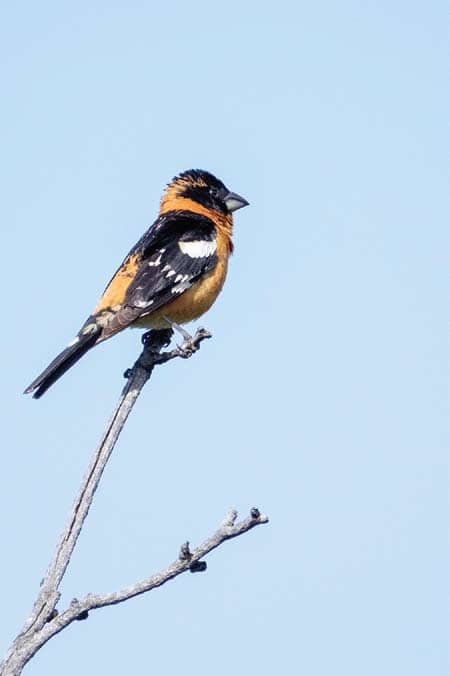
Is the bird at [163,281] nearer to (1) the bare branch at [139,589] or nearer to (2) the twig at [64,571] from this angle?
(2) the twig at [64,571]

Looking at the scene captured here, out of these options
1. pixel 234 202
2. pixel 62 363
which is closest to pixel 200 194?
pixel 234 202

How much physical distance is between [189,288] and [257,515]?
12.0ft

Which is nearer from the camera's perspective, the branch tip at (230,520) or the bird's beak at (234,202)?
the branch tip at (230,520)

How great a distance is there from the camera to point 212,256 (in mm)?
7852

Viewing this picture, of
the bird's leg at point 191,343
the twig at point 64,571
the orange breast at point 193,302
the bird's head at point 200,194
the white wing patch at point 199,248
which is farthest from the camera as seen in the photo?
the bird's head at point 200,194

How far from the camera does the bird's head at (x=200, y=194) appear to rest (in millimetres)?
8781

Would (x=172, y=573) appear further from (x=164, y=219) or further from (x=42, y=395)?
(x=164, y=219)

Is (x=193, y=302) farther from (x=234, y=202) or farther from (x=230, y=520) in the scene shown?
(x=230, y=520)

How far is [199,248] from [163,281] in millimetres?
558

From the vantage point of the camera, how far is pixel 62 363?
6656mm

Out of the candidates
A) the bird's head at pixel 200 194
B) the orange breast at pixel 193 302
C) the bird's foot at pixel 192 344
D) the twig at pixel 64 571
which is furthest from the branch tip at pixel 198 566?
the bird's head at pixel 200 194

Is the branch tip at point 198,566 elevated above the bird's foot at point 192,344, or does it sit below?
below

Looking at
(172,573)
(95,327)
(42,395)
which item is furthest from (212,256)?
(172,573)

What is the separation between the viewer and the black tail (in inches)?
256
